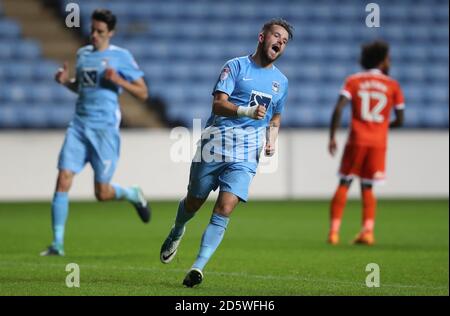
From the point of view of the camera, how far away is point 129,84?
8.84 m

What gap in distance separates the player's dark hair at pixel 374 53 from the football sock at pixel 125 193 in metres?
2.71

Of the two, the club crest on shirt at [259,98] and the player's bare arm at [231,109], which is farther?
the club crest on shirt at [259,98]

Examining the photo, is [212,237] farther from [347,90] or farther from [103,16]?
[347,90]

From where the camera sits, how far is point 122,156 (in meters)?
16.1

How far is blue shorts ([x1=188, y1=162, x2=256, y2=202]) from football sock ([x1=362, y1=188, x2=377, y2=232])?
3758 millimetres

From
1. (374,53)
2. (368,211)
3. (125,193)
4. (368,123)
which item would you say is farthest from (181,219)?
(374,53)

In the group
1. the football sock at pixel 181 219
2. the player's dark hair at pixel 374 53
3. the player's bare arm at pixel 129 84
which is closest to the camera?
the football sock at pixel 181 219

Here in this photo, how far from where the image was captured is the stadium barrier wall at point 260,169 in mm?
15969

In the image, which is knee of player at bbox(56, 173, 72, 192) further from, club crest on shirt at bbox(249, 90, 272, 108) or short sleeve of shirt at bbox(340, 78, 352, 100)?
short sleeve of shirt at bbox(340, 78, 352, 100)

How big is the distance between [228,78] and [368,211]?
4.20 m

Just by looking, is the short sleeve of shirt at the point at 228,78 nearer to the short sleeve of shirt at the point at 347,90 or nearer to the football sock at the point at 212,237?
the football sock at the point at 212,237

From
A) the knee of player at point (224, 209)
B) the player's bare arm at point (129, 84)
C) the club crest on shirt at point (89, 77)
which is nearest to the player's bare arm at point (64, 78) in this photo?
the club crest on shirt at point (89, 77)

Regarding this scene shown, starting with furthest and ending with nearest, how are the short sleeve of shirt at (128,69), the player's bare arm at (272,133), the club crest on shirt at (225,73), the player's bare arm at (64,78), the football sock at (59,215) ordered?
1. the short sleeve of shirt at (128,69)
2. the player's bare arm at (64,78)
3. the football sock at (59,215)
4. the player's bare arm at (272,133)
5. the club crest on shirt at (225,73)

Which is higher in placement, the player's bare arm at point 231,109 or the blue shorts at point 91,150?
the player's bare arm at point 231,109
